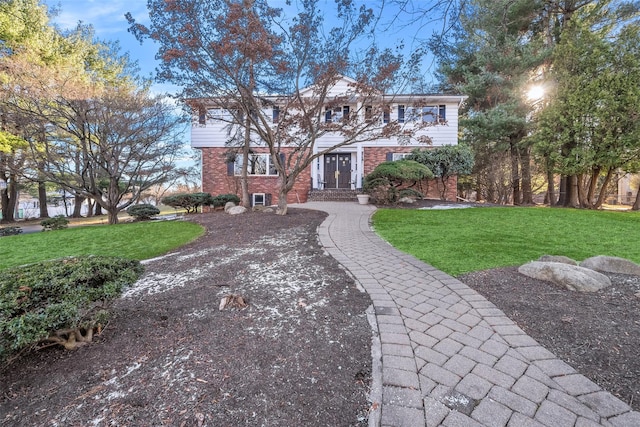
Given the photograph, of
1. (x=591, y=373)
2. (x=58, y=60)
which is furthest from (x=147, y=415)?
(x=58, y=60)

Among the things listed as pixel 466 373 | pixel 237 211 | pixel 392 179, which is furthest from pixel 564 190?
pixel 466 373

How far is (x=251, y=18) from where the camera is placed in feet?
22.0

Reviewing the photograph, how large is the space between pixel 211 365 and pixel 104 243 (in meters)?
6.99

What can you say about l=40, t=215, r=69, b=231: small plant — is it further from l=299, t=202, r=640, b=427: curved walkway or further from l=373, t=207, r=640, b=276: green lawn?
l=299, t=202, r=640, b=427: curved walkway

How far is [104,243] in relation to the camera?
7.16 metres

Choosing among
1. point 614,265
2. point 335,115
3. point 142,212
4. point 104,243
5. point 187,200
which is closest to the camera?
point 614,265

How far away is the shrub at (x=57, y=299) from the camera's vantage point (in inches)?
67.6

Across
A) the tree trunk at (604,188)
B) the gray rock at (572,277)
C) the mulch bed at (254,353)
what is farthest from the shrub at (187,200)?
the tree trunk at (604,188)

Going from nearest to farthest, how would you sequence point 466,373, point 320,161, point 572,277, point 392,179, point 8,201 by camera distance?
point 466,373 → point 572,277 → point 392,179 → point 320,161 → point 8,201

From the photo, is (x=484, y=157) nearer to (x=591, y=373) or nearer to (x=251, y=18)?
(x=251, y=18)

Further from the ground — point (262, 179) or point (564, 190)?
point (262, 179)

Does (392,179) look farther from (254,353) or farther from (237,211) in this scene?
(254,353)

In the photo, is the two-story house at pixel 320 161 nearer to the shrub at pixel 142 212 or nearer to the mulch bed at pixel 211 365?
the shrub at pixel 142 212

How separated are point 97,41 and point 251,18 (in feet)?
60.5
